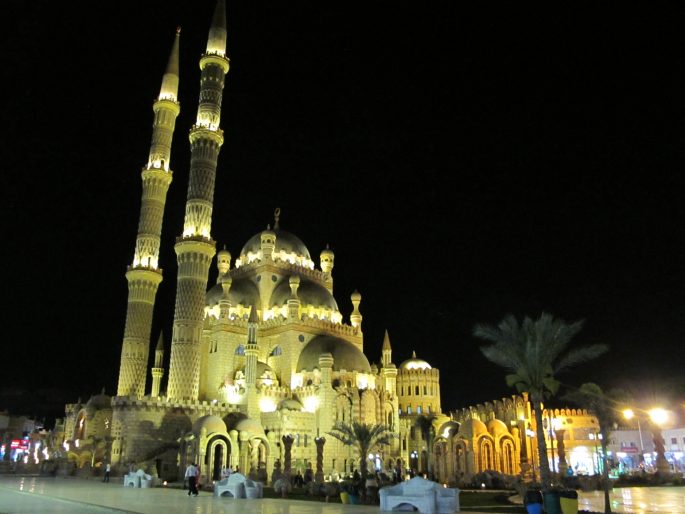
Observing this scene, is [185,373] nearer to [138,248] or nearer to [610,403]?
[138,248]

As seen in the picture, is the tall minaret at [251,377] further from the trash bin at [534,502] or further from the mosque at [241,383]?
the trash bin at [534,502]

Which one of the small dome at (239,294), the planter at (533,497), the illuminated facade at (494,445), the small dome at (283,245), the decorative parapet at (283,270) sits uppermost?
the small dome at (283,245)

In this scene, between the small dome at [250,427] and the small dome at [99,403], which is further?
the small dome at [99,403]

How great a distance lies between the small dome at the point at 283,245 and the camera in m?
55.9

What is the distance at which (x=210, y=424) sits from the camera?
35.5 m

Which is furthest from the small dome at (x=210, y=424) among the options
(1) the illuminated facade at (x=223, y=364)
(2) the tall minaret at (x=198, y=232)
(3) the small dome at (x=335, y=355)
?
(3) the small dome at (x=335, y=355)

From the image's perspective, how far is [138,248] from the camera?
45219 mm

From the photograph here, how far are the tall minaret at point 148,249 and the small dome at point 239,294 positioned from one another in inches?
290

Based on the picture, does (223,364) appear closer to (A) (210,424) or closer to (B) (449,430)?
(A) (210,424)

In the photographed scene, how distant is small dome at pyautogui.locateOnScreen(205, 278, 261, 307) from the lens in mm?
50812

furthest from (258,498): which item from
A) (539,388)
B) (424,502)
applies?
(539,388)

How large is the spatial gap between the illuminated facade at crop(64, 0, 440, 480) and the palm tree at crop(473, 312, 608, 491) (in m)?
18.4

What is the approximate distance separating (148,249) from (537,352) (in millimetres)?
32146

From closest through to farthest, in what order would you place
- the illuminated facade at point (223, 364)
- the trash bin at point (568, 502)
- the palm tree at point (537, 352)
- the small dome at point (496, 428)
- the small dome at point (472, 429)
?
the trash bin at point (568, 502)
the palm tree at point (537, 352)
the illuminated facade at point (223, 364)
the small dome at point (472, 429)
the small dome at point (496, 428)
